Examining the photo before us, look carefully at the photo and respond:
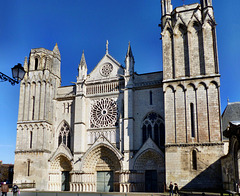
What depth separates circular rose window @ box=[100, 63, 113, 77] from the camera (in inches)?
1220

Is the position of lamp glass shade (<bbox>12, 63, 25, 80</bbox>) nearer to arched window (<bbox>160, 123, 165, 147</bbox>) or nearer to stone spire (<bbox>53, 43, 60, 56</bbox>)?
arched window (<bbox>160, 123, 165, 147</bbox>)

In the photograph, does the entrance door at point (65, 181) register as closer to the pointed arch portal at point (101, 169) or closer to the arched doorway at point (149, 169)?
the pointed arch portal at point (101, 169)

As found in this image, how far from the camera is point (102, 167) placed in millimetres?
28906

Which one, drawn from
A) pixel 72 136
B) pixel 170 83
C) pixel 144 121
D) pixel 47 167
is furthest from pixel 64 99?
pixel 170 83

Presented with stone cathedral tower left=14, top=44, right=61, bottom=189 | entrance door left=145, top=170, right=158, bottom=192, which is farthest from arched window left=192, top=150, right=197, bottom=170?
stone cathedral tower left=14, top=44, right=61, bottom=189

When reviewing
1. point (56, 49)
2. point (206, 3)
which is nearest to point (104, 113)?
point (56, 49)

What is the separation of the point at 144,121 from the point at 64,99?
9574 mm

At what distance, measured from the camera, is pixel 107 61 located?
31.4m

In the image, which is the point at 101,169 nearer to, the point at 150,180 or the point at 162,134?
the point at 150,180

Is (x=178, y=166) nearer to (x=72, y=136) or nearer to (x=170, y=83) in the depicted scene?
(x=170, y=83)

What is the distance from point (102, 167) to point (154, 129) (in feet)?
21.0

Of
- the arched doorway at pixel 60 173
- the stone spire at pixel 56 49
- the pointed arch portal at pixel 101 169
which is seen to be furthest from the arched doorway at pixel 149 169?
the stone spire at pixel 56 49

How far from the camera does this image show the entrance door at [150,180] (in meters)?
26.4

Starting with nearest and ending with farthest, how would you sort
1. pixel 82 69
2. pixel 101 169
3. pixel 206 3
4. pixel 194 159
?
pixel 194 159, pixel 206 3, pixel 101 169, pixel 82 69
